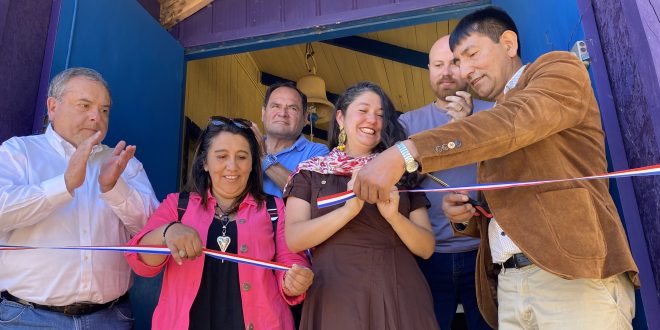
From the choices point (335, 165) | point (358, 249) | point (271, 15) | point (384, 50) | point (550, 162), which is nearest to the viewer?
point (550, 162)

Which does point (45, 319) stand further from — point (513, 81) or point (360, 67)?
point (360, 67)

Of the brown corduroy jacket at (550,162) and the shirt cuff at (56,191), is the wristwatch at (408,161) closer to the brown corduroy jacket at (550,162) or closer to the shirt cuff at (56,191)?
the brown corduroy jacket at (550,162)

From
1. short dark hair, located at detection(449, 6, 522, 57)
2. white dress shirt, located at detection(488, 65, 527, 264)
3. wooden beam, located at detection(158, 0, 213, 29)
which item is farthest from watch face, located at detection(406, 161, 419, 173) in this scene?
wooden beam, located at detection(158, 0, 213, 29)

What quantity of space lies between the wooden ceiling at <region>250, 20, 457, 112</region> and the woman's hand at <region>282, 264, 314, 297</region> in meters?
3.95

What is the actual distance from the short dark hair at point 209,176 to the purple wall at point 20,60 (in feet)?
3.39

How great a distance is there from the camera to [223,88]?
6500mm

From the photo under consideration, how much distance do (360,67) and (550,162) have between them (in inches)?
194

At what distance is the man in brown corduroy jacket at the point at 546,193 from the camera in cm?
164

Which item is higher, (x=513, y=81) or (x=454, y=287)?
(x=513, y=81)

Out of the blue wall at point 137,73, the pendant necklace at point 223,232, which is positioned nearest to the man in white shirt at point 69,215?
the pendant necklace at point 223,232

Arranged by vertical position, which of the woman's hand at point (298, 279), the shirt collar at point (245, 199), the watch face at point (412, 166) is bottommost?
the woman's hand at point (298, 279)

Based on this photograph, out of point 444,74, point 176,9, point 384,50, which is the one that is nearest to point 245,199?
point 444,74

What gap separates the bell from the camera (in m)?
5.60

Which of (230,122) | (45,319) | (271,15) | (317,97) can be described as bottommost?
(45,319)
